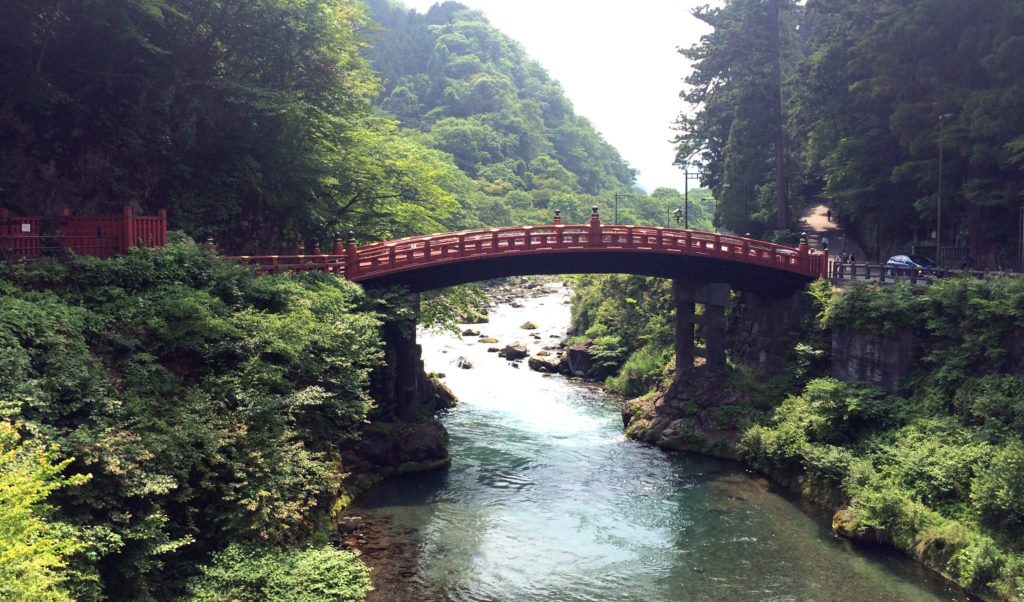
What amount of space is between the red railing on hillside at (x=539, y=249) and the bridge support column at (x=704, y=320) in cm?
214

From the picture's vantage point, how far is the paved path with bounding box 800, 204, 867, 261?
45.9 m

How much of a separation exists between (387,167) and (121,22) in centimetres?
1275

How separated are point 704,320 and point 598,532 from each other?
607 inches

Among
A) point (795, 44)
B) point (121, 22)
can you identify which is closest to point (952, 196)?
point (795, 44)

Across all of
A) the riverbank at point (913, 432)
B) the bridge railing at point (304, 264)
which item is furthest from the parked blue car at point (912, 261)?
the bridge railing at point (304, 264)

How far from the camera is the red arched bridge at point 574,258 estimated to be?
94.1 ft

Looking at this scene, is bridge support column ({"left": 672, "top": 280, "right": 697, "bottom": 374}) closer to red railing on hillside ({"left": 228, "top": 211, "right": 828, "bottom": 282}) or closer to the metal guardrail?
red railing on hillside ({"left": 228, "top": 211, "right": 828, "bottom": 282})

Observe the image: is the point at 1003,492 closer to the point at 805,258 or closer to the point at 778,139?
the point at 805,258

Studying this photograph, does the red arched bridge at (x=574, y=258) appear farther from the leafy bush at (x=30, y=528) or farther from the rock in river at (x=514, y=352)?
the rock in river at (x=514, y=352)

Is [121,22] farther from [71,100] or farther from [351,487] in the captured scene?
[351,487]

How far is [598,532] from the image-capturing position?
73.9 ft

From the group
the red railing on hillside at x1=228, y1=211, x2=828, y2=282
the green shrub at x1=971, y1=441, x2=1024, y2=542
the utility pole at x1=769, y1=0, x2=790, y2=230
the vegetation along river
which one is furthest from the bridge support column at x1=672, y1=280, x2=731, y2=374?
the green shrub at x1=971, y1=441, x2=1024, y2=542

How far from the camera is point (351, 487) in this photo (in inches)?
979

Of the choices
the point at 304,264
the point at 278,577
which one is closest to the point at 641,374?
the point at 304,264
